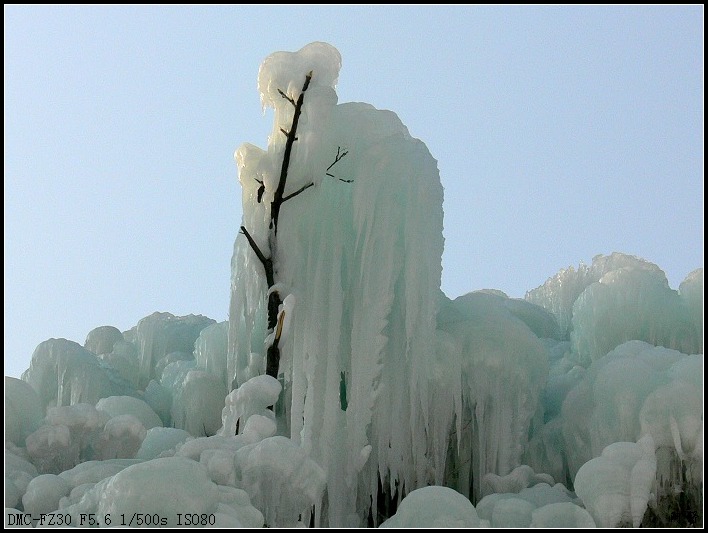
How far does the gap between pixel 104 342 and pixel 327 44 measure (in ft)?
19.8

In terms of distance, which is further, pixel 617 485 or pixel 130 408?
pixel 130 408

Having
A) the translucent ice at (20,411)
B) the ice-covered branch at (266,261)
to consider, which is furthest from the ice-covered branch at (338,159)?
the translucent ice at (20,411)

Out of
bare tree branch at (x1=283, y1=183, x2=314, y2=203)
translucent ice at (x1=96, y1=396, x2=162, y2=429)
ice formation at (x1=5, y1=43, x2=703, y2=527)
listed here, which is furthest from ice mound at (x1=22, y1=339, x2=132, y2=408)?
bare tree branch at (x1=283, y1=183, x2=314, y2=203)

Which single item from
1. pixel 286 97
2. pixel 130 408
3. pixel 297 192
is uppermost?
pixel 286 97

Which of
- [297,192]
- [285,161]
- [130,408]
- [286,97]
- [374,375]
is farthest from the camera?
[130,408]

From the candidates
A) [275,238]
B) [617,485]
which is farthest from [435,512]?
[275,238]

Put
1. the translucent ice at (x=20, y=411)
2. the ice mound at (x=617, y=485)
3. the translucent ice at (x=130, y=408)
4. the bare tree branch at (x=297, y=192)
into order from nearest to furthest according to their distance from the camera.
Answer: the ice mound at (x=617, y=485) → the translucent ice at (x=20, y=411) → the bare tree branch at (x=297, y=192) → the translucent ice at (x=130, y=408)

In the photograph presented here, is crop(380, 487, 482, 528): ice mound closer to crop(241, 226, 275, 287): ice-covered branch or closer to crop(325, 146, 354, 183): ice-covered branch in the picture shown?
crop(241, 226, 275, 287): ice-covered branch

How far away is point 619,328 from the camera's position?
8609mm

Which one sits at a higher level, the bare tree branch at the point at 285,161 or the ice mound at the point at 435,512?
the bare tree branch at the point at 285,161

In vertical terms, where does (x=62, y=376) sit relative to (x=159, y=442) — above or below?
above

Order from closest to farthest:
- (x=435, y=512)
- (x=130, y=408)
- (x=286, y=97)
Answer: (x=435, y=512)
(x=286, y=97)
(x=130, y=408)

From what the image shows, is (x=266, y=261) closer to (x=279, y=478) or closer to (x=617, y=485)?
(x=279, y=478)

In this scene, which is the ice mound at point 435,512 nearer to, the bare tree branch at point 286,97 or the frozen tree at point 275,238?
the frozen tree at point 275,238
